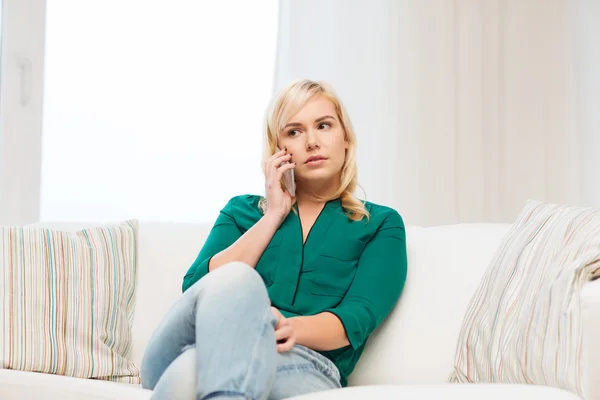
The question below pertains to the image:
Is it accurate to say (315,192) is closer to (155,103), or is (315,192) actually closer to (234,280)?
(234,280)

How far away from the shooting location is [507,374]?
1452mm

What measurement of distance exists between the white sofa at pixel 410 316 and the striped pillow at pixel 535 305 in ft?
0.12

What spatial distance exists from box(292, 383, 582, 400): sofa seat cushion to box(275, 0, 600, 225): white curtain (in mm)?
2075

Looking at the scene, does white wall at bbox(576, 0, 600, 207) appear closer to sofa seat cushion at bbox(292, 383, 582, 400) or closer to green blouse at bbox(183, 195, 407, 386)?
green blouse at bbox(183, 195, 407, 386)

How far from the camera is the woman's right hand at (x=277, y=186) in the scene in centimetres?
188

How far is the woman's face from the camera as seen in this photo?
1880mm

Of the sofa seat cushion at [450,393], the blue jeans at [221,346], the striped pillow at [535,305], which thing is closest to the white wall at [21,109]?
the blue jeans at [221,346]

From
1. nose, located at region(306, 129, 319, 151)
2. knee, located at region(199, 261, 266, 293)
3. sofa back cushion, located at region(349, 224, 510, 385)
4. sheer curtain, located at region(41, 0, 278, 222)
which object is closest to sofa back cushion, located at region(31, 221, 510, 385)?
sofa back cushion, located at region(349, 224, 510, 385)

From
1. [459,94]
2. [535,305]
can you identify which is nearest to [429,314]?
[535,305]

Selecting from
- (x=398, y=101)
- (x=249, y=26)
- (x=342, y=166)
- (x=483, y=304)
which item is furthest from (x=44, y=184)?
(x=483, y=304)

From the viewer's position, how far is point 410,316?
1807 millimetres

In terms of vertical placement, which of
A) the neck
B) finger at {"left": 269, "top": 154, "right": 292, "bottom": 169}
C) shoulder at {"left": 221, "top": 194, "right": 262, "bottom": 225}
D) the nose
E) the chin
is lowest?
shoulder at {"left": 221, "top": 194, "right": 262, "bottom": 225}

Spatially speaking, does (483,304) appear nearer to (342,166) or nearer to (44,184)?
(342,166)

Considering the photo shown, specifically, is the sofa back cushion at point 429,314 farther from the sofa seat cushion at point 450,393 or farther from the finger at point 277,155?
the sofa seat cushion at point 450,393
